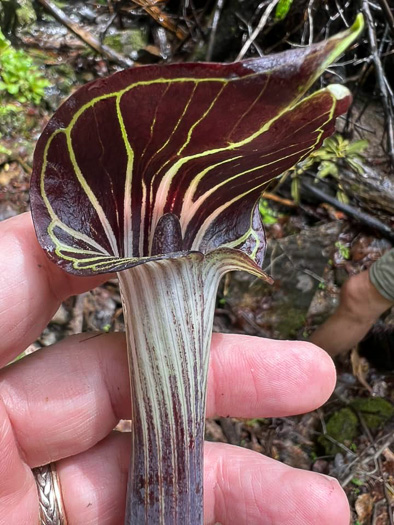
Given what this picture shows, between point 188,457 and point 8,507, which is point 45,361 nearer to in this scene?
point 8,507

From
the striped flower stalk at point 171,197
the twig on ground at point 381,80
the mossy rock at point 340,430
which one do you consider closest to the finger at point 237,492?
the striped flower stalk at point 171,197

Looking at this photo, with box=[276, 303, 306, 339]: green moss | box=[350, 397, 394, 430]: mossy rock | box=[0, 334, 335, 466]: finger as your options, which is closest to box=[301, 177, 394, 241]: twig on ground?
box=[276, 303, 306, 339]: green moss

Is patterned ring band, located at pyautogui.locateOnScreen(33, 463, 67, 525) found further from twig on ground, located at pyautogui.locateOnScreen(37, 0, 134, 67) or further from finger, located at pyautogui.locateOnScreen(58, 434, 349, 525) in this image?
twig on ground, located at pyautogui.locateOnScreen(37, 0, 134, 67)

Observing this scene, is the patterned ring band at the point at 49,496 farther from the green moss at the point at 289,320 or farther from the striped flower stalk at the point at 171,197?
the green moss at the point at 289,320

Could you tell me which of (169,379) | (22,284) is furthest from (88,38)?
(169,379)

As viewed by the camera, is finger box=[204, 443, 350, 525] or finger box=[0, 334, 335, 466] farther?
finger box=[204, 443, 350, 525]

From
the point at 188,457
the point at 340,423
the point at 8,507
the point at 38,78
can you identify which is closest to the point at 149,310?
the point at 188,457
